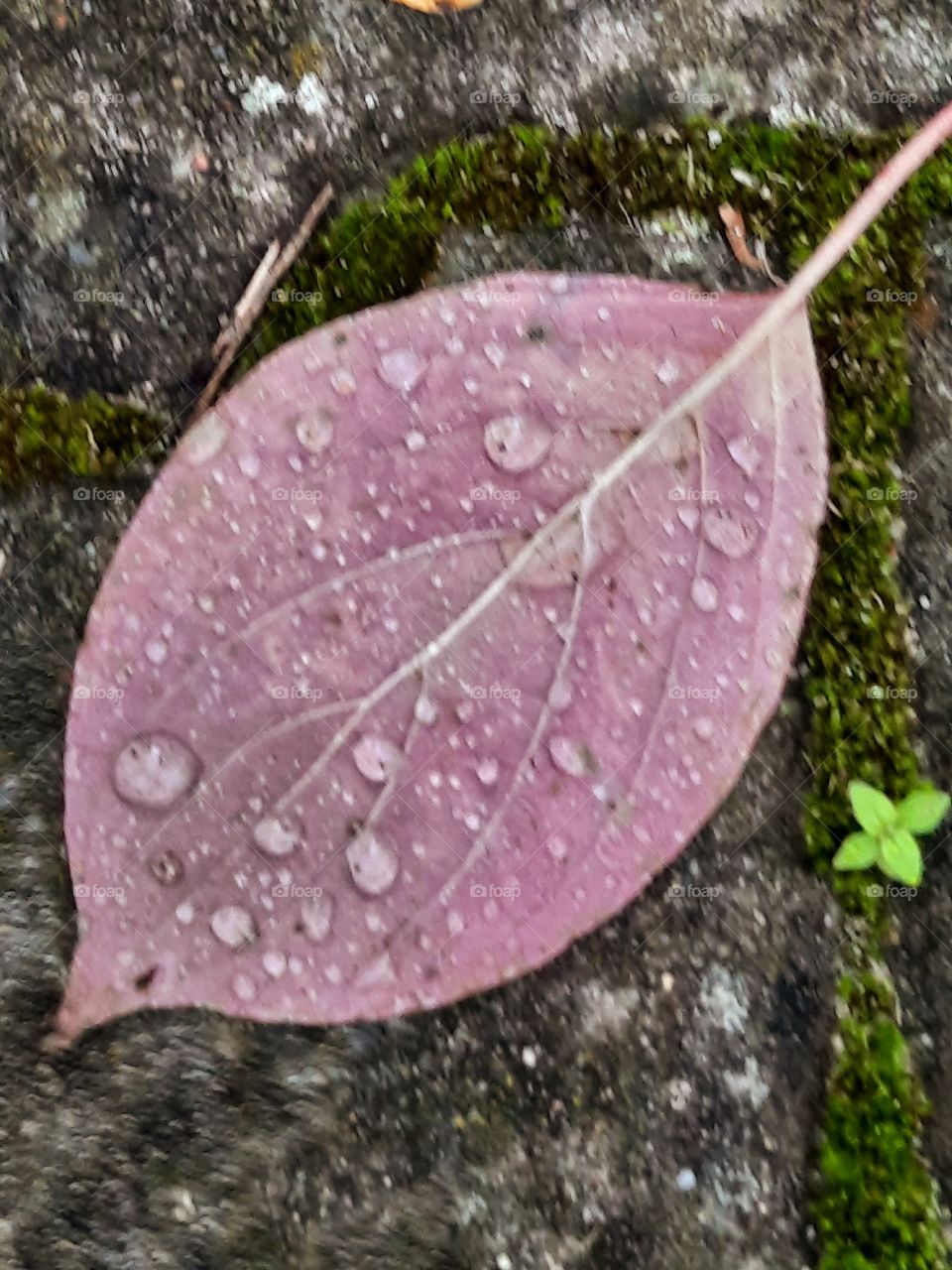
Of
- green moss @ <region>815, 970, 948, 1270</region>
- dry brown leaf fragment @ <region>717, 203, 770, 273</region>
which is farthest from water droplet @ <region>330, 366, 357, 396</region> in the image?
green moss @ <region>815, 970, 948, 1270</region>

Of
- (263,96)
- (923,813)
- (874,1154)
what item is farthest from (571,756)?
(263,96)

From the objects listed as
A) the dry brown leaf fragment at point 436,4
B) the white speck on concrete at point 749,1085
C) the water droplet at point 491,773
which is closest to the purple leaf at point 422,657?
the water droplet at point 491,773

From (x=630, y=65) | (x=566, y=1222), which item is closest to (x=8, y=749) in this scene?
(x=566, y=1222)

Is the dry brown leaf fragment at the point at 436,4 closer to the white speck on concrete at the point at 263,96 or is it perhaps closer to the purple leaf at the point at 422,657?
the white speck on concrete at the point at 263,96

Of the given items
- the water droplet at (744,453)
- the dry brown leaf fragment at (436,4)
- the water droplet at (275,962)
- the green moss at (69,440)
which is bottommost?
the water droplet at (275,962)

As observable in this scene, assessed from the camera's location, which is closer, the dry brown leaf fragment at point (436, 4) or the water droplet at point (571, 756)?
the water droplet at point (571, 756)

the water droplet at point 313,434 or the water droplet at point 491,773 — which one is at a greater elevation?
the water droplet at point 313,434
